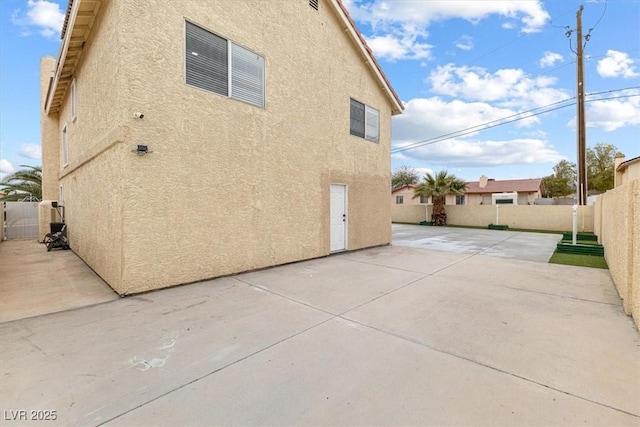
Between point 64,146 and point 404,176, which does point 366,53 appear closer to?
point 64,146

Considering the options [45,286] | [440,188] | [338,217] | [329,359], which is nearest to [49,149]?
[45,286]

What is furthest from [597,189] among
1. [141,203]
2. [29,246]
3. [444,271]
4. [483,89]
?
[29,246]

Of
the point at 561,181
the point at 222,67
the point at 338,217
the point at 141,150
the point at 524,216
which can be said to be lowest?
the point at 524,216

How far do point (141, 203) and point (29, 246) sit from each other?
10155 millimetres

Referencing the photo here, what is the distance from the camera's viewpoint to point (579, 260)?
8.41 metres

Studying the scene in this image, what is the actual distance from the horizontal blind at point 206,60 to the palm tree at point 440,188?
18.3m

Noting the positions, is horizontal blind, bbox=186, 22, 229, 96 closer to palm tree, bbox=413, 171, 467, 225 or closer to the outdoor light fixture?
the outdoor light fixture

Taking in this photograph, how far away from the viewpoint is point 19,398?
2.33 m

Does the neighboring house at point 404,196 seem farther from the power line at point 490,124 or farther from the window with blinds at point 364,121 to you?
the window with blinds at point 364,121

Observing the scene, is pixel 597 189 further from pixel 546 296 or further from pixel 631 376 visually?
pixel 631 376

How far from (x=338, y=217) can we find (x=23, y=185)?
18.4m

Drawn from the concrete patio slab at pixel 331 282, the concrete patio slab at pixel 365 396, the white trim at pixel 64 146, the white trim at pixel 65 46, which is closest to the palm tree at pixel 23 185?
the white trim at pixel 64 146

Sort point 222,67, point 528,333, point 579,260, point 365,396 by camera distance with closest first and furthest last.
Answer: point 365,396 < point 528,333 < point 222,67 < point 579,260

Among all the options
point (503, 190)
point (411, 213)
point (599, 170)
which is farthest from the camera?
point (503, 190)
